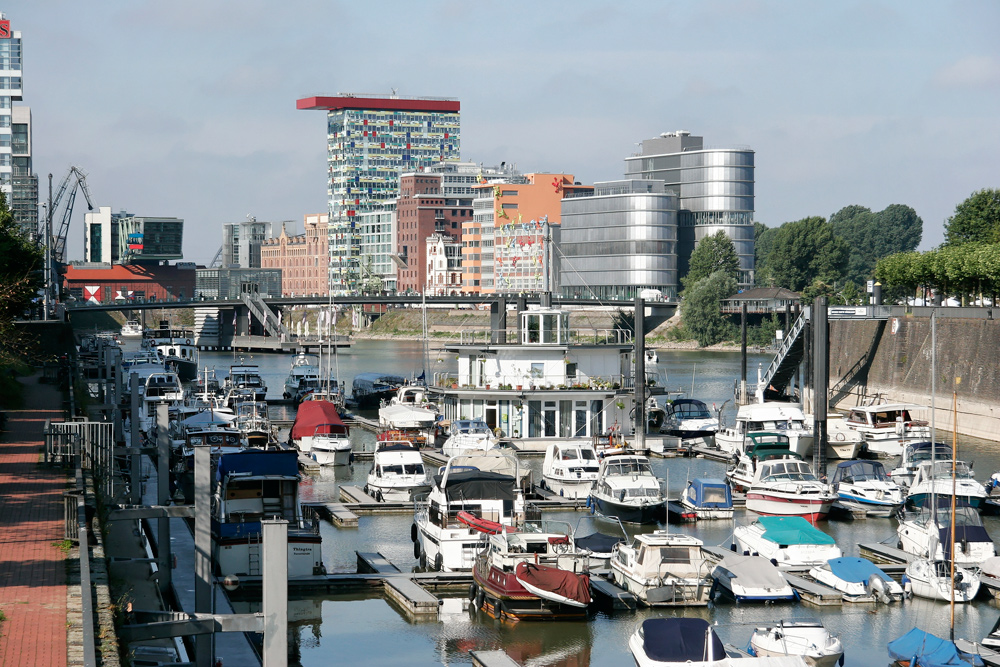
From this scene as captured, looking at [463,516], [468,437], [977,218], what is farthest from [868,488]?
[977,218]

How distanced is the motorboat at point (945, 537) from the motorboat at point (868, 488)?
226 inches

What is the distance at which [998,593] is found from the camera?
27594mm

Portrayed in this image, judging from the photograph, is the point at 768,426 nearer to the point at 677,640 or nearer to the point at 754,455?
the point at 754,455

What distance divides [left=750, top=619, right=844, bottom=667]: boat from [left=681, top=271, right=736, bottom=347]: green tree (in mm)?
128119

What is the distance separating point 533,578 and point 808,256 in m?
139

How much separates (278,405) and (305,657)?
55.5m

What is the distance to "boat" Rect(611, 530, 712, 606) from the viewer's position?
86.0ft

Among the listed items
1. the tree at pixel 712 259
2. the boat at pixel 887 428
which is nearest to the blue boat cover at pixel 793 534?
the boat at pixel 887 428

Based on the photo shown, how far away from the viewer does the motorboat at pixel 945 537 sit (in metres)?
29.1

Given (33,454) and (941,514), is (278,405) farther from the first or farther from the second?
(941,514)

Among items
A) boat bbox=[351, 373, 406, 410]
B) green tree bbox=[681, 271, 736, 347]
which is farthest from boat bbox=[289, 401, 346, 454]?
green tree bbox=[681, 271, 736, 347]

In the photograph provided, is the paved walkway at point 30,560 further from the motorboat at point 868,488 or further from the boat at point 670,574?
the motorboat at point 868,488

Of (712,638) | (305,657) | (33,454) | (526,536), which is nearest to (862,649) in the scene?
(712,638)

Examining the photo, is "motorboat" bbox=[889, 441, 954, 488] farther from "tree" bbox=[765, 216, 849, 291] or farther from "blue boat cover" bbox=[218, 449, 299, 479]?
"tree" bbox=[765, 216, 849, 291]
